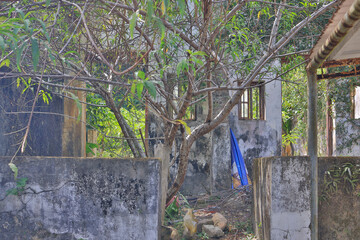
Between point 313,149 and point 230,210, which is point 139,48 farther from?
point 230,210

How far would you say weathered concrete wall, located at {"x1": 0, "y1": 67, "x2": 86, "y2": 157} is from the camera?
212 inches

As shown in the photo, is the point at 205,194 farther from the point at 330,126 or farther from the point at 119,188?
the point at 119,188

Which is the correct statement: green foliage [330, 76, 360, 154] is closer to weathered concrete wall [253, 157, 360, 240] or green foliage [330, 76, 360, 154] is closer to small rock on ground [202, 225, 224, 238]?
small rock on ground [202, 225, 224, 238]

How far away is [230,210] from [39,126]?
3982 millimetres

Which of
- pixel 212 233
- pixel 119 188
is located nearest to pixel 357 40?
pixel 119 188

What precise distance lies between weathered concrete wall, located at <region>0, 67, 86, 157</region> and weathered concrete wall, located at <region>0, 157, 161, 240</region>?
117 cm

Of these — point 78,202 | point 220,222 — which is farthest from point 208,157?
point 78,202

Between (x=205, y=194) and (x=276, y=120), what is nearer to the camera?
(x=205, y=194)

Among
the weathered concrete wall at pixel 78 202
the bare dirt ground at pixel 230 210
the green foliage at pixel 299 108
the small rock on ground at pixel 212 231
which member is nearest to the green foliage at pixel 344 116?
the green foliage at pixel 299 108

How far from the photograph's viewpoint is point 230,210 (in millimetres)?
7926

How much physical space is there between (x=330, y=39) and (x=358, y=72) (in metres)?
1.55

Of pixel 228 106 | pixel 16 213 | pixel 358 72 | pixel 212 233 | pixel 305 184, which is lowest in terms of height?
pixel 212 233

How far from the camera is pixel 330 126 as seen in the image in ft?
38.4

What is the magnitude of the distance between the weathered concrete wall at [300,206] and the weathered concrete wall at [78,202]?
1292 mm
